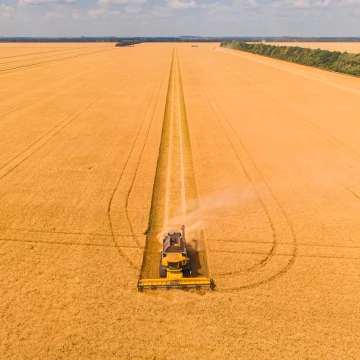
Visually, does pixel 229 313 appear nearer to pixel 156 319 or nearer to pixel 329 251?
pixel 156 319

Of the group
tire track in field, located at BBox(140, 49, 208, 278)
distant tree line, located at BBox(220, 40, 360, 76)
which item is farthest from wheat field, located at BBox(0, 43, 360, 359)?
distant tree line, located at BBox(220, 40, 360, 76)

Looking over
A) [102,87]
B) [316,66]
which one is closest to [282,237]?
[102,87]

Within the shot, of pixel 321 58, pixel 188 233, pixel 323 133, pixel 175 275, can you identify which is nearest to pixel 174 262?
pixel 175 275

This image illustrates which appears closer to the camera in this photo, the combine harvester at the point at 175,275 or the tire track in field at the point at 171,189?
the combine harvester at the point at 175,275

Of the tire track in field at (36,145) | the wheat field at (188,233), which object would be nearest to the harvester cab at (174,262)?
the wheat field at (188,233)

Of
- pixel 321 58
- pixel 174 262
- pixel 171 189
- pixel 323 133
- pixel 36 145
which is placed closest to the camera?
pixel 174 262

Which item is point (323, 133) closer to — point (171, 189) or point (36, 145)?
point (171, 189)

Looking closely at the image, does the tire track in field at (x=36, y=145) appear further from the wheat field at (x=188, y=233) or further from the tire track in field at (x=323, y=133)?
the tire track in field at (x=323, y=133)
